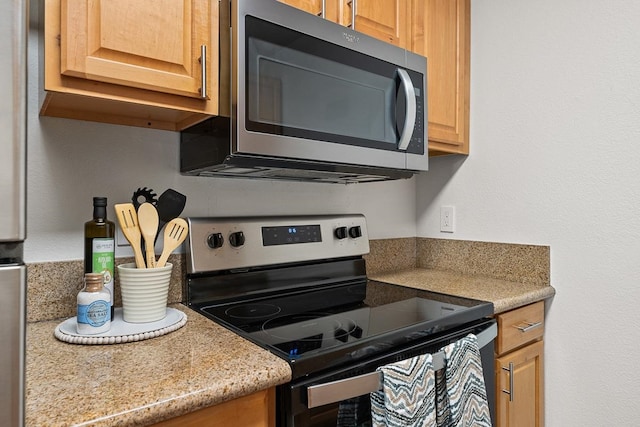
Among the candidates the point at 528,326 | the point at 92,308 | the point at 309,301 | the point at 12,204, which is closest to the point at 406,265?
the point at 528,326

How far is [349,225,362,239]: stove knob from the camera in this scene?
→ 1600 millimetres

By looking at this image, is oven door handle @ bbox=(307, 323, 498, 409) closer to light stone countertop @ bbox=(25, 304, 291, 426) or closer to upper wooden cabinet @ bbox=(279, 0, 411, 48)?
light stone countertop @ bbox=(25, 304, 291, 426)

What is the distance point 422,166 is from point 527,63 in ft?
1.99

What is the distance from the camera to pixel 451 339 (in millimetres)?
1085

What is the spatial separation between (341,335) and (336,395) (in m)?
0.15

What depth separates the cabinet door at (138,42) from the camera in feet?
2.65

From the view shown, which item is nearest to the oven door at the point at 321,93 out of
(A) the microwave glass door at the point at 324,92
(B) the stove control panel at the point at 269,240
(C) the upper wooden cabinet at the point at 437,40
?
(A) the microwave glass door at the point at 324,92

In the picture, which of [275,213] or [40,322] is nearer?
[40,322]

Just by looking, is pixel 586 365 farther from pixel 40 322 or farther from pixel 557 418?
pixel 40 322

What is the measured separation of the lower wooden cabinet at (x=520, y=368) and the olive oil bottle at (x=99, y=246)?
1117 millimetres

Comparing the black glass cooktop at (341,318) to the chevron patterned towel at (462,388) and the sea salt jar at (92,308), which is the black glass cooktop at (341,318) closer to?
the chevron patterned towel at (462,388)

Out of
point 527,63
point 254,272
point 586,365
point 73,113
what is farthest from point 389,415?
point 527,63

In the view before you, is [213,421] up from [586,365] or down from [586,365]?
up

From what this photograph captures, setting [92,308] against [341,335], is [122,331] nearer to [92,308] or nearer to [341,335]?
[92,308]
